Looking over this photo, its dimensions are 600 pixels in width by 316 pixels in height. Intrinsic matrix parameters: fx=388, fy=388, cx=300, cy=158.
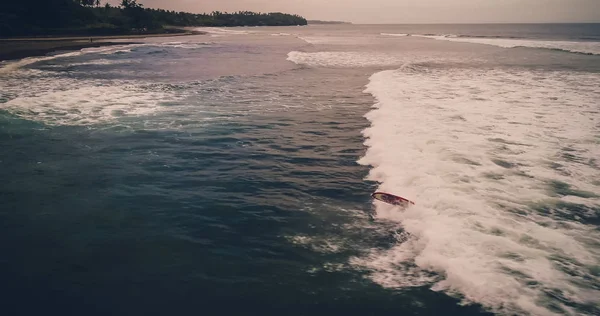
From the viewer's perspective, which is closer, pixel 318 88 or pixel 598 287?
pixel 598 287

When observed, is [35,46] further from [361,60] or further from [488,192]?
[488,192]

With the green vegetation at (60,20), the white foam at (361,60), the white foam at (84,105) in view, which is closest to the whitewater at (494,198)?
the white foam at (84,105)

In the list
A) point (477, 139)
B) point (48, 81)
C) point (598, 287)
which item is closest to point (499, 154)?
point (477, 139)

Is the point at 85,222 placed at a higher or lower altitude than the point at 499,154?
lower

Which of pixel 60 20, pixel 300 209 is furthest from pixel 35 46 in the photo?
pixel 300 209

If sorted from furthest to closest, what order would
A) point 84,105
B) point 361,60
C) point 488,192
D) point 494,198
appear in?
point 361,60 → point 84,105 → point 488,192 → point 494,198

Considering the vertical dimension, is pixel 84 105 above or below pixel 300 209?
above

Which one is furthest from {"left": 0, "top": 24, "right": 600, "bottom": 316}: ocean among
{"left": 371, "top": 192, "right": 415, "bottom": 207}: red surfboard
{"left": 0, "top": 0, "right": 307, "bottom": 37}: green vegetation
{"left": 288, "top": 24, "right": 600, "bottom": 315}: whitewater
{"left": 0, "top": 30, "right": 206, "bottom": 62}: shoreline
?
{"left": 0, "top": 0, "right": 307, "bottom": 37}: green vegetation

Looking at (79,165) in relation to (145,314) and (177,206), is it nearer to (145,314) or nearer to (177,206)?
(177,206)
